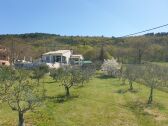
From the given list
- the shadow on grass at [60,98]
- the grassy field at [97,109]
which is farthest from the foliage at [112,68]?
the shadow on grass at [60,98]

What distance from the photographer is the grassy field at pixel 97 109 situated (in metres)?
39.1

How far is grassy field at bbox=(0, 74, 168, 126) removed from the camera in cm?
3906

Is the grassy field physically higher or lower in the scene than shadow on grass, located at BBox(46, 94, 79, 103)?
lower

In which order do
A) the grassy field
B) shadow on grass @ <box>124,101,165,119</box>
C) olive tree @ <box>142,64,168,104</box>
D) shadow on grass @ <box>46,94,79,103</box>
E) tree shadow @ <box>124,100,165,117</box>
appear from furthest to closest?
olive tree @ <box>142,64,168,104</box> < shadow on grass @ <box>46,94,79,103</box> < tree shadow @ <box>124,100,165,117</box> < shadow on grass @ <box>124,101,165,119</box> < the grassy field

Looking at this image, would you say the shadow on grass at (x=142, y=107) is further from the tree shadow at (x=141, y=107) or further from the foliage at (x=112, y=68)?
the foliage at (x=112, y=68)

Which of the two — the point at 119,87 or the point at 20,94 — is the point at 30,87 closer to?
the point at 20,94

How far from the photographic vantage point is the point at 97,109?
45719 mm

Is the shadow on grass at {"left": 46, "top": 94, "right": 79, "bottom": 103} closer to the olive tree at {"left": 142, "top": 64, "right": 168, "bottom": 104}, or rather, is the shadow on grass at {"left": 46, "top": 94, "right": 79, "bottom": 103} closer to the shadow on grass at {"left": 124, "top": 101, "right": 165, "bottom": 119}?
the shadow on grass at {"left": 124, "top": 101, "right": 165, "bottom": 119}

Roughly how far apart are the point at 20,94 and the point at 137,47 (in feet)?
371

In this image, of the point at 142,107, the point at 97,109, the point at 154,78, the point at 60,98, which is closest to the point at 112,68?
the point at 154,78

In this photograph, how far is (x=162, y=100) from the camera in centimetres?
5400

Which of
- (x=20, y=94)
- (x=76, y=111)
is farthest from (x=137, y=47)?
(x=20, y=94)

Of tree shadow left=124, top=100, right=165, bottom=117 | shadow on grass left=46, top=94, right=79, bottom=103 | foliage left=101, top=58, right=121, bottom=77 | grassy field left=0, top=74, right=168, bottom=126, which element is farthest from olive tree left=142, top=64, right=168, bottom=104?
foliage left=101, top=58, right=121, bottom=77

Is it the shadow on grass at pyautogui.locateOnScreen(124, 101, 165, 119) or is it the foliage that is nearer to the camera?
the shadow on grass at pyautogui.locateOnScreen(124, 101, 165, 119)
